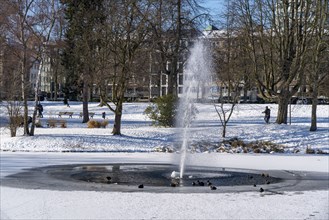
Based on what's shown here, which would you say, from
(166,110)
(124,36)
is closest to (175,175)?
(124,36)

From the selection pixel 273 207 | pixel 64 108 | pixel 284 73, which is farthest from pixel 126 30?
pixel 64 108

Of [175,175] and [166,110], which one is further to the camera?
[166,110]

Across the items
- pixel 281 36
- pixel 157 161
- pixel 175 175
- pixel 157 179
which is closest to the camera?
pixel 157 179

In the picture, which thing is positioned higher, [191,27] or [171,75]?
[191,27]

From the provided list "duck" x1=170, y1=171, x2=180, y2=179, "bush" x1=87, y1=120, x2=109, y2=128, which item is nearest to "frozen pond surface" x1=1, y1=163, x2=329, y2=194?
"duck" x1=170, y1=171, x2=180, y2=179

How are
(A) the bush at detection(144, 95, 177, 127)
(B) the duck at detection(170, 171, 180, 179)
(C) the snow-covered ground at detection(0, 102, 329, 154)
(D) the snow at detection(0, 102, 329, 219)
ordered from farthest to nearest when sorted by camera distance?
(A) the bush at detection(144, 95, 177, 127)
(C) the snow-covered ground at detection(0, 102, 329, 154)
(B) the duck at detection(170, 171, 180, 179)
(D) the snow at detection(0, 102, 329, 219)

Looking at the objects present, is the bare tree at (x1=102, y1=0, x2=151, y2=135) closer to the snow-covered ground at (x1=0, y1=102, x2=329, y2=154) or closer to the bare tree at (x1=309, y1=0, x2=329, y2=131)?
the snow-covered ground at (x1=0, y1=102, x2=329, y2=154)

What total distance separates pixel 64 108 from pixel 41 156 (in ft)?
124

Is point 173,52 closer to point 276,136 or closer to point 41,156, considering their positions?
point 276,136

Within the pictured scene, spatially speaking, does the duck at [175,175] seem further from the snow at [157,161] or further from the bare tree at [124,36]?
the bare tree at [124,36]

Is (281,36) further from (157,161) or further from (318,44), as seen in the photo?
(157,161)

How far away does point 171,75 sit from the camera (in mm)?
39594

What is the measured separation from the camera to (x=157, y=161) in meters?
20.7

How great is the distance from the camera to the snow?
10.1m
